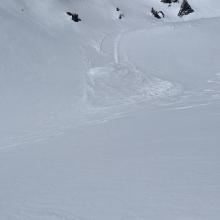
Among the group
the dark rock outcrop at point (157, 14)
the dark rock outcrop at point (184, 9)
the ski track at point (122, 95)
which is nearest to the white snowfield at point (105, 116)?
the ski track at point (122, 95)

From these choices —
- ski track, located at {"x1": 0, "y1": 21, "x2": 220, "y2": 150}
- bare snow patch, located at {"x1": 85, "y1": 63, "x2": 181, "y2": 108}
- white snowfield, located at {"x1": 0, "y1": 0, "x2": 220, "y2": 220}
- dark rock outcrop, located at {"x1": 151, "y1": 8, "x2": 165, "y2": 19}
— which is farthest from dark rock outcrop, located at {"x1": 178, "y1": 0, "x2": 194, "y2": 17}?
bare snow patch, located at {"x1": 85, "y1": 63, "x2": 181, "y2": 108}

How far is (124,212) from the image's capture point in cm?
479

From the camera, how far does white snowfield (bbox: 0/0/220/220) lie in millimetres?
5238

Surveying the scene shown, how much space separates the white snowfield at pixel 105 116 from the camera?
5238mm

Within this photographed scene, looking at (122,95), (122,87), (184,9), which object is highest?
(184,9)

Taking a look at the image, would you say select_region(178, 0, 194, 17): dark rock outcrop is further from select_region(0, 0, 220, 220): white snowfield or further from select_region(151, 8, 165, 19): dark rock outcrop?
select_region(0, 0, 220, 220): white snowfield

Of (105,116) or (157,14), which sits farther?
(157,14)

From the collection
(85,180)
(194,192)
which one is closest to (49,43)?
(85,180)

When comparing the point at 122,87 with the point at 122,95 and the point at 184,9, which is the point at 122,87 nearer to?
the point at 122,95

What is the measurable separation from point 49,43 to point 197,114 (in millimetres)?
8777

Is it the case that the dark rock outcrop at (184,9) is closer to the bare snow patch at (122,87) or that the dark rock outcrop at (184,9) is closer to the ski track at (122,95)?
the ski track at (122,95)

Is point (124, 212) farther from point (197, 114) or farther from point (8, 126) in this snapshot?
point (8, 126)

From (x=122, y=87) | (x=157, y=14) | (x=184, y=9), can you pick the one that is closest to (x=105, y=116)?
(x=122, y=87)

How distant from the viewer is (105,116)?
10211 mm
